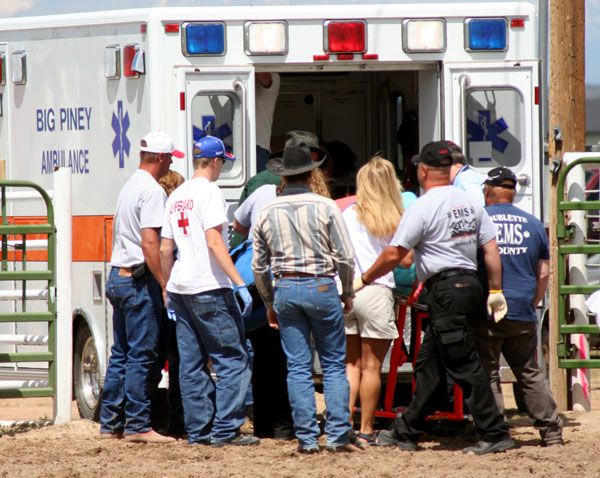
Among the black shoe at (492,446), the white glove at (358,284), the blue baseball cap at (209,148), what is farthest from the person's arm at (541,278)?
the blue baseball cap at (209,148)

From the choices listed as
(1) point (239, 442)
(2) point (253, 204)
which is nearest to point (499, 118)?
(2) point (253, 204)

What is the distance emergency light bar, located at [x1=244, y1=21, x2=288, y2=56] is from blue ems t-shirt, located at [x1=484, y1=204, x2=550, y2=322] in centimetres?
210

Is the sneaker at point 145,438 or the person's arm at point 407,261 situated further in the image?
the sneaker at point 145,438

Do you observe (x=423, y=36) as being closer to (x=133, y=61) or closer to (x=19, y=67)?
(x=133, y=61)

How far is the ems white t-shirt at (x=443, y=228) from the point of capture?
7.61 meters

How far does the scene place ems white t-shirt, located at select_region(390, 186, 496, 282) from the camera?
761cm

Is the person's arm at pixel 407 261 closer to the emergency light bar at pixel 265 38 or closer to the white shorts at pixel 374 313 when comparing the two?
the white shorts at pixel 374 313

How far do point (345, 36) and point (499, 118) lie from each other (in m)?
1.23

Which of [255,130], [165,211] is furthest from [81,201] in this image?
[165,211]

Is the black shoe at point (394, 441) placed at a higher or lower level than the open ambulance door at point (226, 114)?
lower

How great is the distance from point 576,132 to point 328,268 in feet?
10.2

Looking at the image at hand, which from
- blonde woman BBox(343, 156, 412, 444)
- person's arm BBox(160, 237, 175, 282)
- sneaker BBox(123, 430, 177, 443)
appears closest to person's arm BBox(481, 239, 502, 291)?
blonde woman BBox(343, 156, 412, 444)

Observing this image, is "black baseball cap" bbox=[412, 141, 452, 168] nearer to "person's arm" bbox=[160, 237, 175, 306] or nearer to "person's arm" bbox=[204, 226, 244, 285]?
"person's arm" bbox=[204, 226, 244, 285]

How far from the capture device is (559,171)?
31.3ft
